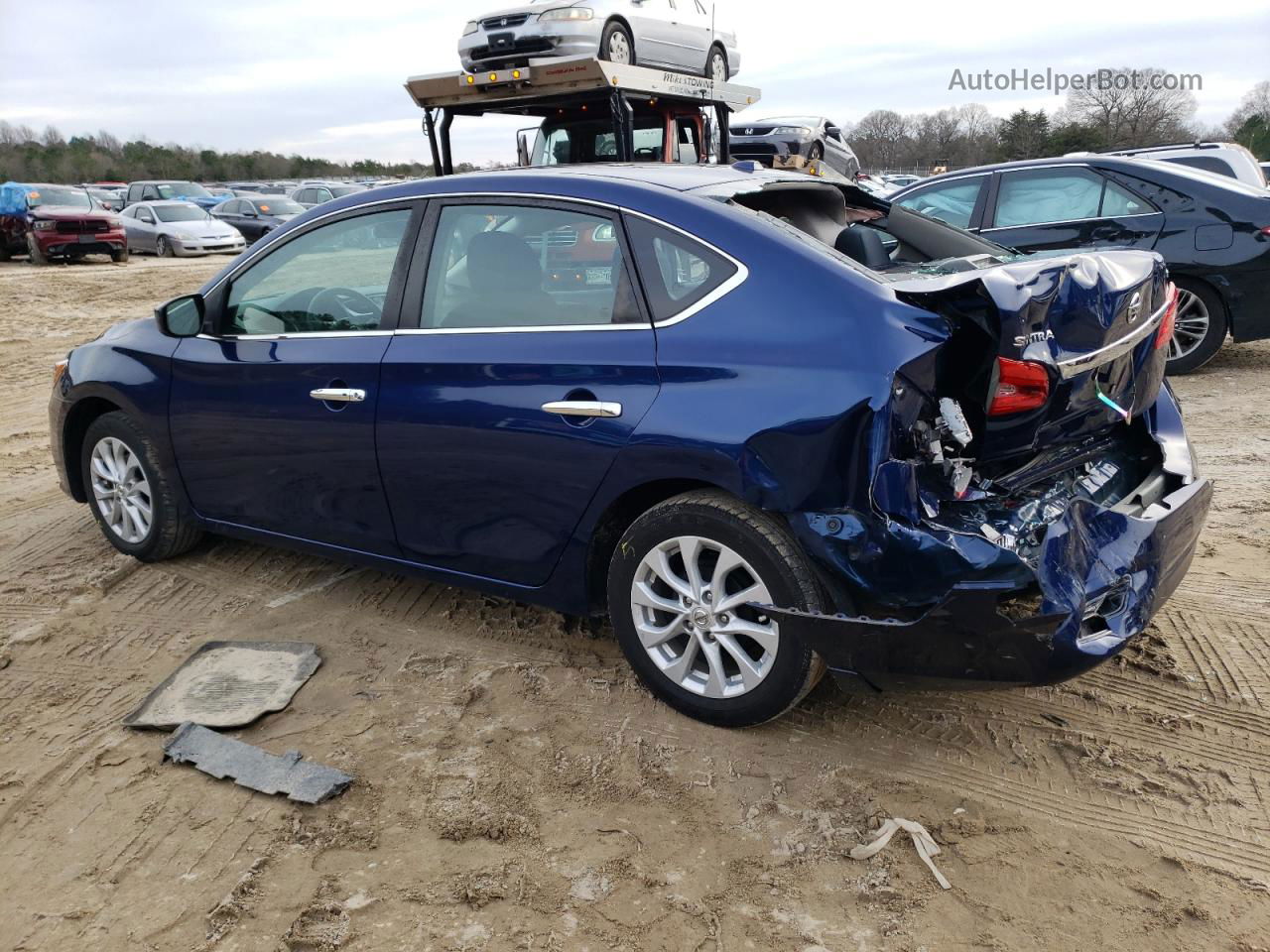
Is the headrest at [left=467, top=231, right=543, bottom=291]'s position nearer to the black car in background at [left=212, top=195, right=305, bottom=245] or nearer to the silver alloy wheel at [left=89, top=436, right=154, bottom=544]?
the silver alloy wheel at [left=89, top=436, right=154, bottom=544]

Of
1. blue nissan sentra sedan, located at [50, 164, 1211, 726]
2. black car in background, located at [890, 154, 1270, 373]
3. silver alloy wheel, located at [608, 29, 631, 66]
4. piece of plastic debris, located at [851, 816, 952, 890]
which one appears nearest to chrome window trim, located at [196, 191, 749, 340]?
blue nissan sentra sedan, located at [50, 164, 1211, 726]

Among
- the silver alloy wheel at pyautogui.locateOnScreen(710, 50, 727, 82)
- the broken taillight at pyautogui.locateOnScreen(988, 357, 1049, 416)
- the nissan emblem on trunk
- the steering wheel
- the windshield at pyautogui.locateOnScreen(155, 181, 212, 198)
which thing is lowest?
the broken taillight at pyautogui.locateOnScreen(988, 357, 1049, 416)

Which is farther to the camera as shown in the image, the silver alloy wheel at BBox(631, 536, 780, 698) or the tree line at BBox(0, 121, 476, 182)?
the tree line at BBox(0, 121, 476, 182)

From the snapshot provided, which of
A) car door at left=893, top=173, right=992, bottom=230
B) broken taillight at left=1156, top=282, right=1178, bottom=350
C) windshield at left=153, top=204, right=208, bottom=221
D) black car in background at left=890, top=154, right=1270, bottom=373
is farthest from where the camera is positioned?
windshield at left=153, top=204, right=208, bottom=221

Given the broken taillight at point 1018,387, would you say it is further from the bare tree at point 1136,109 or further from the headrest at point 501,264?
the bare tree at point 1136,109

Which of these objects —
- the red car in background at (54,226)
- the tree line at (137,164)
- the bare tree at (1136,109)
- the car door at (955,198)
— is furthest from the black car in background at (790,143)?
the tree line at (137,164)

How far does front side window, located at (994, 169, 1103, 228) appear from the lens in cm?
806

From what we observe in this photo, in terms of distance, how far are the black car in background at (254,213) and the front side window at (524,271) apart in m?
24.9

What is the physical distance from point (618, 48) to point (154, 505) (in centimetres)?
796

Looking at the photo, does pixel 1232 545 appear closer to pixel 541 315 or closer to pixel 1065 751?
pixel 1065 751

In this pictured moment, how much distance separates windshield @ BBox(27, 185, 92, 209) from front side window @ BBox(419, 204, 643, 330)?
69.7 ft

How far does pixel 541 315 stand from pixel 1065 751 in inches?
84.5

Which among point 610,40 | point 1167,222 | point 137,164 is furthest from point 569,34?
point 137,164

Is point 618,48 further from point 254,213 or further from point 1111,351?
point 254,213
